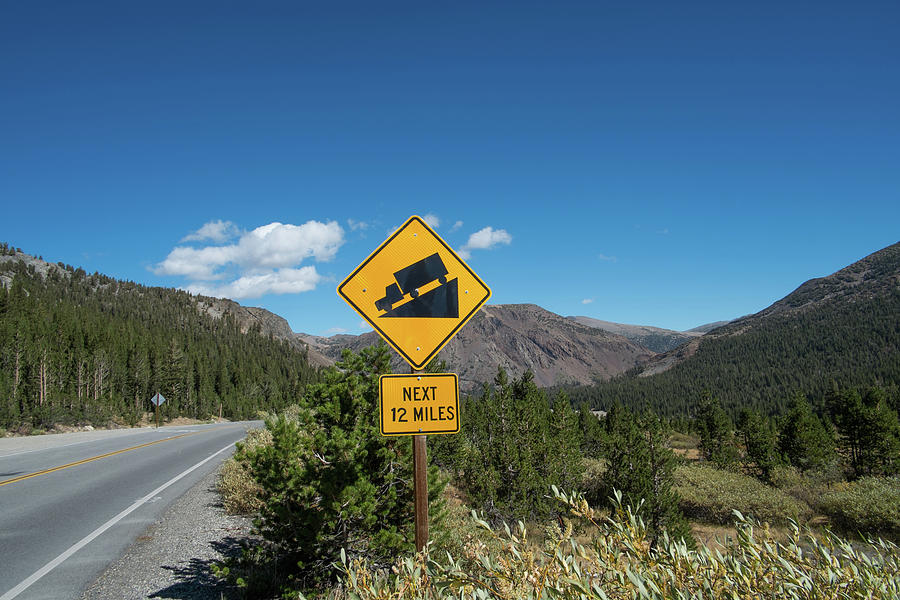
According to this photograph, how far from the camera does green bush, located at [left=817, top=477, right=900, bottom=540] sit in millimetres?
29105

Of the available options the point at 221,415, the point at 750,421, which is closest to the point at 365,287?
the point at 750,421

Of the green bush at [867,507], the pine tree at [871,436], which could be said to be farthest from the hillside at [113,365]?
the pine tree at [871,436]

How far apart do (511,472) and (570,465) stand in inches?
372

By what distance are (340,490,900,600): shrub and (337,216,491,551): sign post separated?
87cm

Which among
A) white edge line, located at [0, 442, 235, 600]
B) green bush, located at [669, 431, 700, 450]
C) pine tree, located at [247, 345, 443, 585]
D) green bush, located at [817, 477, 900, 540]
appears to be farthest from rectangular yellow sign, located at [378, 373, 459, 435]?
green bush, located at [669, 431, 700, 450]

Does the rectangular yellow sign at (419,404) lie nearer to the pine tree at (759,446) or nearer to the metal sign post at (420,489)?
the metal sign post at (420,489)

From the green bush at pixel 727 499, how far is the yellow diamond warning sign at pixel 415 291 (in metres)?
36.8

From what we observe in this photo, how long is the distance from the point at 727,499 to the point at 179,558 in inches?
1512

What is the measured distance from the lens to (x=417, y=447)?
3291 millimetres

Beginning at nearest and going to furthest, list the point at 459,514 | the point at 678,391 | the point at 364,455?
the point at 364,455, the point at 459,514, the point at 678,391

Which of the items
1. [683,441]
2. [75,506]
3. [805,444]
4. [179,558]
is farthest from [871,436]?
[75,506]

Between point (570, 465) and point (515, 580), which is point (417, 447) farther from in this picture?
point (570, 465)

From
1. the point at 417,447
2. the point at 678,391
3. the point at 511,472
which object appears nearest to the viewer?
the point at 417,447

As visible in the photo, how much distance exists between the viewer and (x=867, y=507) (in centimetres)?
3036
